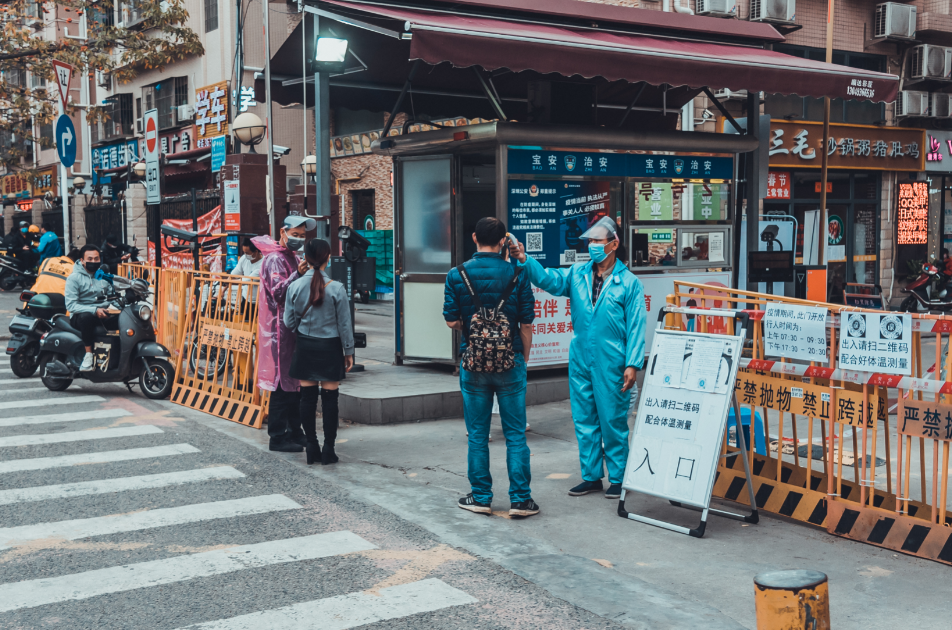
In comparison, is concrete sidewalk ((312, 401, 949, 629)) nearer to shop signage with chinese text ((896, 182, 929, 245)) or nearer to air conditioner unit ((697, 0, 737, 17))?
air conditioner unit ((697, 0, 737, 17))

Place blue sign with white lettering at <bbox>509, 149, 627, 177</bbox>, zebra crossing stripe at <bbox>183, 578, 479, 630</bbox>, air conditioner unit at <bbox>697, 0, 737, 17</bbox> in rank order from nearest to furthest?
zebra crossing stripe at <bbox>183, 578, 479, 630</bbox> → blue sign with white lettering at <bbox>509, 149, 627, 177</bbox> → air conditioner unit at <bbox>697, 0, 737, 17</bbox>

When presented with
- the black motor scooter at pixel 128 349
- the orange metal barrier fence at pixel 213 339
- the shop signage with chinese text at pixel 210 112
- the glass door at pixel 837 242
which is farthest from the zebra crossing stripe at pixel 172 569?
the shop signage with chinese text at pixel 210 112

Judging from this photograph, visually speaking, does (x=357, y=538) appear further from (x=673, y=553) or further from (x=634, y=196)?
(x=634, y=196)

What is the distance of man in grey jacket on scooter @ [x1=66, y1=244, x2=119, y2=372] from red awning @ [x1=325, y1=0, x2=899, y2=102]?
423cm

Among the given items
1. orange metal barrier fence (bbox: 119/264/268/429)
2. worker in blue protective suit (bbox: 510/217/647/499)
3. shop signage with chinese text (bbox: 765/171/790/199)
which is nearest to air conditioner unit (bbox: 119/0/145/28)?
shop signage with chinese text (bbox: 765/171/790/199)

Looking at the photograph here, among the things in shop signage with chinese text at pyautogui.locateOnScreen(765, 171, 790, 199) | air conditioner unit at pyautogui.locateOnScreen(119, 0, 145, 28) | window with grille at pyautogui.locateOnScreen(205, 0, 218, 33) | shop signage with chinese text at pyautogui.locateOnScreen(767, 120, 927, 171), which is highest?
air conditioner unit at pyautogui.locateOnScreen(119, 0, 145, 28)

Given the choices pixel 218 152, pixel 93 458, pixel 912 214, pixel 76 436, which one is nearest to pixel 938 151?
pixel 912 214

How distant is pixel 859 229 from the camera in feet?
72.6

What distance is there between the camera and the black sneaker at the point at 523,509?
5.87 metres

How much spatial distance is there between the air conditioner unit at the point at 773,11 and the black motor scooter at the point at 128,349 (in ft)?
48.5

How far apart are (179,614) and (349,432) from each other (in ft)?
14.2

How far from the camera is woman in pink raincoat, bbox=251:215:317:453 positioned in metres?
7.63

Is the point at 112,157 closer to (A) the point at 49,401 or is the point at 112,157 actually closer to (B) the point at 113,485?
(A) the point at 49,401

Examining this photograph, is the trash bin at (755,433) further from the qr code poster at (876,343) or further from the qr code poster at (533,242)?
the qr code poster at (533,242)
